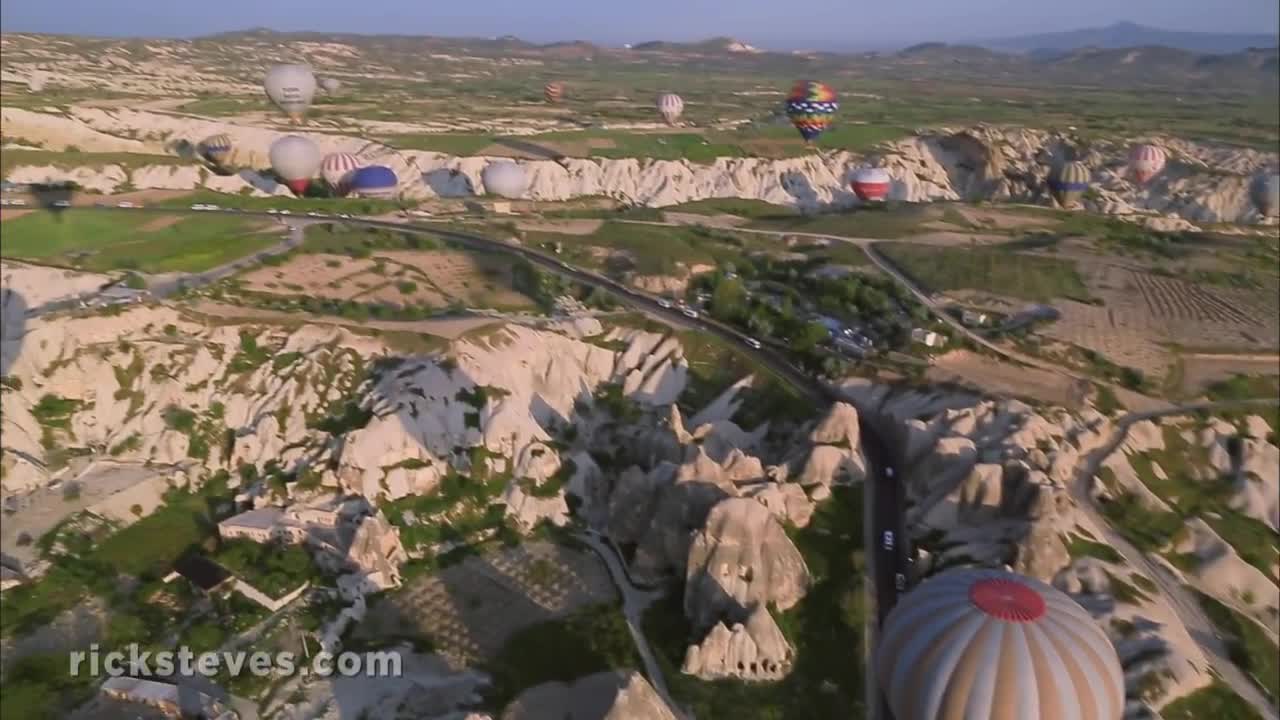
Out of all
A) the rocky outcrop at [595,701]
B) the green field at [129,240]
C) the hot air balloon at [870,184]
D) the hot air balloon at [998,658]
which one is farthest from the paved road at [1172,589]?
the hot air balloon at [870,184]

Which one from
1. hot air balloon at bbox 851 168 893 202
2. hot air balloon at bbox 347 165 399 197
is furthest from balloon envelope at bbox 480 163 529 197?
hot air balloon at bbox 851 168 893 202

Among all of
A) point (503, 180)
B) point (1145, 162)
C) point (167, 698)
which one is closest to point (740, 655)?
point (167, 698)

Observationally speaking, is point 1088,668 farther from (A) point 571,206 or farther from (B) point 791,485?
(A) point 571,206

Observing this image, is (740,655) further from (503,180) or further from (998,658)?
(503,180)

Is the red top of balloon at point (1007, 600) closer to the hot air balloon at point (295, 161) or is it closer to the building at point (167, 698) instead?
the building at point (167, 698)

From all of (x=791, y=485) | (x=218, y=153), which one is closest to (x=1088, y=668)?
(x=791, y=485)

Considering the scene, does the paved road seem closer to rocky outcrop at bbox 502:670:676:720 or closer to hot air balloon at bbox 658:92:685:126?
rocky outcrop at bbox 502:670:676:720

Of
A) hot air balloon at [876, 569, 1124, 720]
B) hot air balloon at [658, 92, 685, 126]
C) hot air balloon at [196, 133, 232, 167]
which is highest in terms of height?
hot air balloon at [658, 92, 685, 126]
